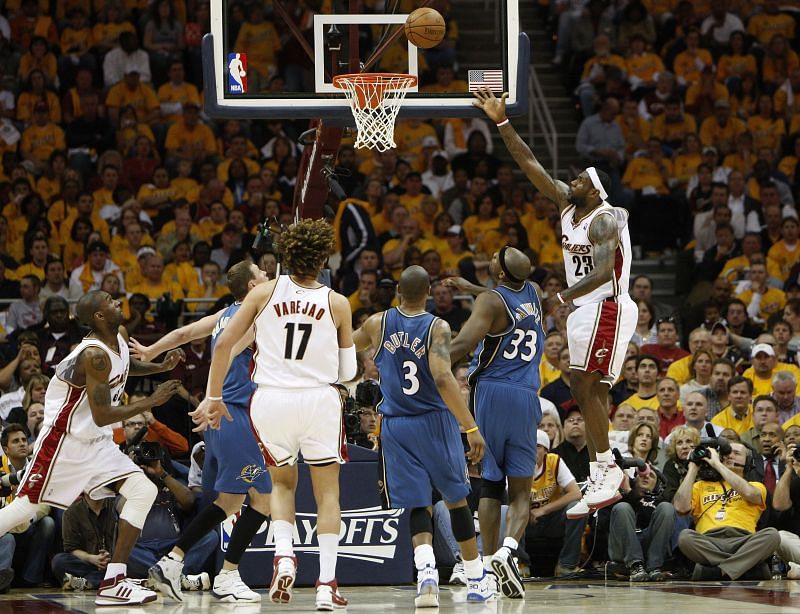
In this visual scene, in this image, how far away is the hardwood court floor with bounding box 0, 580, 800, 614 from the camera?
8547 millimetres

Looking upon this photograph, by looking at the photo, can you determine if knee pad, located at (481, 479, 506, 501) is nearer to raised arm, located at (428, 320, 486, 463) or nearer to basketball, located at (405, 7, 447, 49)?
raised arm, located at (428, 320, 486, 463)

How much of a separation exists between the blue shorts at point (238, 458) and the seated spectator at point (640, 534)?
3.18m

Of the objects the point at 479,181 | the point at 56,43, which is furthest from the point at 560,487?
the point at 56,43

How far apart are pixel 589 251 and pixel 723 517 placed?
311 cm

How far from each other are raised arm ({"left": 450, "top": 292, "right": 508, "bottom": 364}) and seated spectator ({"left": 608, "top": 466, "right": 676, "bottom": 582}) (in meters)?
2.39

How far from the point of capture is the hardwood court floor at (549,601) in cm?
855

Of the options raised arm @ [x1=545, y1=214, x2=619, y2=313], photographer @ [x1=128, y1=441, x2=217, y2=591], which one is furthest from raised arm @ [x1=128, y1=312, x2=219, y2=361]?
raised arm @ [x1=545, y1=214, x2=619, y2=313]

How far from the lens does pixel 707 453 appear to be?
11.5 metres

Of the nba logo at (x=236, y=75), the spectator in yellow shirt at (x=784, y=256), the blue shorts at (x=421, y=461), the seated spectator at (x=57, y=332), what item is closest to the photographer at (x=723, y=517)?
the blue shorts at (x=421, y=461)

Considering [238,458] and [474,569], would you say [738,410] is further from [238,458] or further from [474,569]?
[238,458]

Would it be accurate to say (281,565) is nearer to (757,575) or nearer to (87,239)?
(757,575)

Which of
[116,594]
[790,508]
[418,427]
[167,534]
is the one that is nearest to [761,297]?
[790,508]

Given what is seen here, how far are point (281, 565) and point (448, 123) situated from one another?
39.3ft

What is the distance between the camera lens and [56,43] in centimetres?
1972
